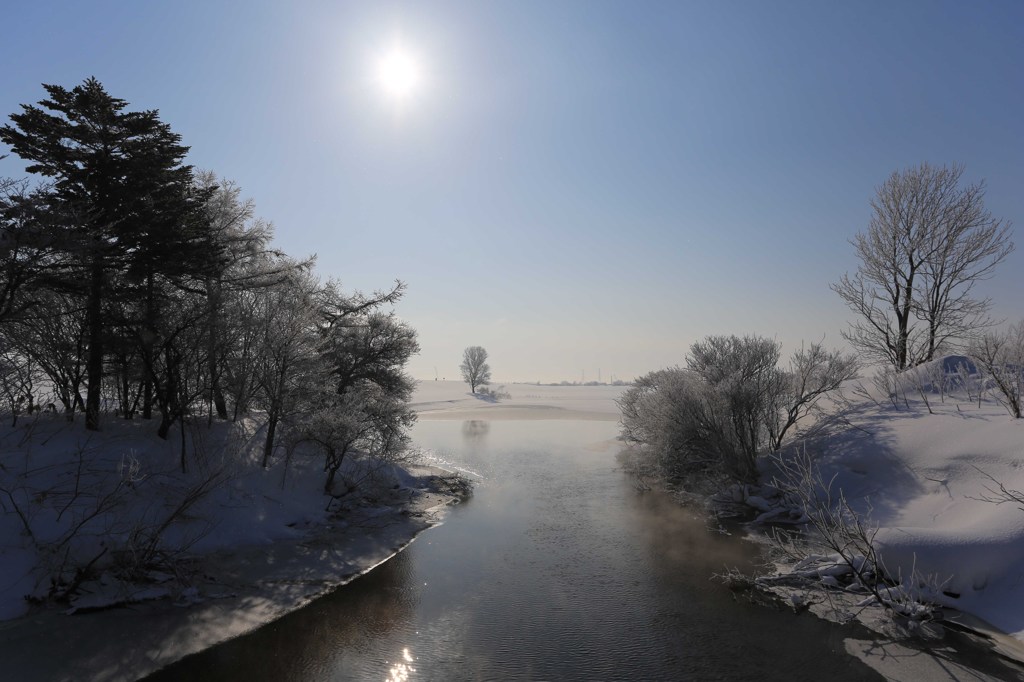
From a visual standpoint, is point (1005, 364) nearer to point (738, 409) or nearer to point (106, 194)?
point (738, 409)

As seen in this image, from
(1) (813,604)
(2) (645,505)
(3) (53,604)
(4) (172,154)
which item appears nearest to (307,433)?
(3) (53,604)

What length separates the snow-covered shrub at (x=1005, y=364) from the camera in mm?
13797

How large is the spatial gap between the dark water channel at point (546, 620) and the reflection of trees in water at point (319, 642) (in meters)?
0.03

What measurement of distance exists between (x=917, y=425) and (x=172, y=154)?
75.9ft

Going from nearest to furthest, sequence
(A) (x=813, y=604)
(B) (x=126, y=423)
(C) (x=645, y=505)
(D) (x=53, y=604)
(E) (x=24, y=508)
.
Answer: (D) (x=53, y=604), (A) (x=813, y=604), (E) (x=24, y=508), (B) (x=126, y=423), (C) (x=645, y=505)

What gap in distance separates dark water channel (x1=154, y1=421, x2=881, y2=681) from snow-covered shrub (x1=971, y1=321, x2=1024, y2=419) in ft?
26.3

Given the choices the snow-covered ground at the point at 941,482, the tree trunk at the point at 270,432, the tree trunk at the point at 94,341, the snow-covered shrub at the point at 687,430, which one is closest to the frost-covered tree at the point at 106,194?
the tree trunk at the point at 94,341

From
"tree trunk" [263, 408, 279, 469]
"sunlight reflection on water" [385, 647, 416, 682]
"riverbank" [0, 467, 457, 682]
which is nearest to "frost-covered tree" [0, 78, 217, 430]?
"tree trunk" [263, 408, 279, 469]

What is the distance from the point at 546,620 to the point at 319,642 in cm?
372

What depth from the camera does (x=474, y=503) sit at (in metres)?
18.4

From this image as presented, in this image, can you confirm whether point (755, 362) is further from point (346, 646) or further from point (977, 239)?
point (346, 646)

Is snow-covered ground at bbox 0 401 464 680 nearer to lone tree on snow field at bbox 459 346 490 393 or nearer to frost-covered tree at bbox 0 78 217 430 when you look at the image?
frost-covered tree at bbox 0 78 217 430

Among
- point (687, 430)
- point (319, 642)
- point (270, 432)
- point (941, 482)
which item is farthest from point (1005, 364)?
point (270, 432)

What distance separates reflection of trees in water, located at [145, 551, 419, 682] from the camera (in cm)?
746
